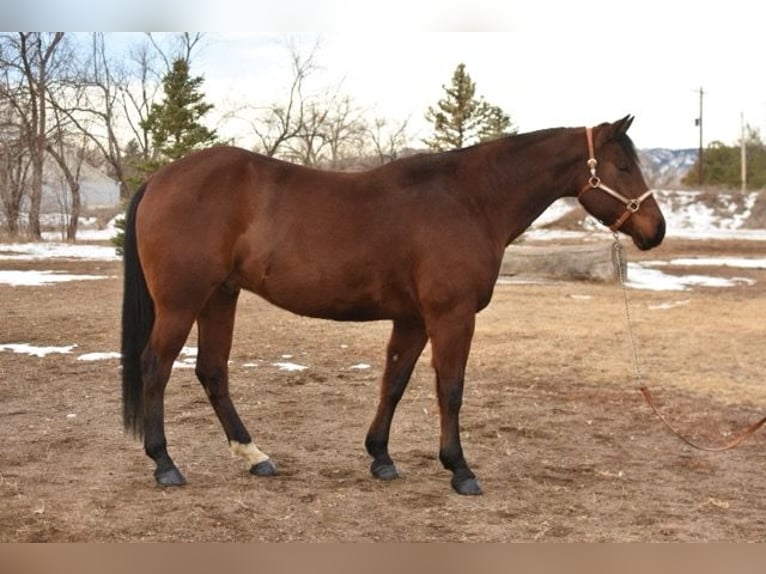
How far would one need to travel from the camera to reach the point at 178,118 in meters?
5.52

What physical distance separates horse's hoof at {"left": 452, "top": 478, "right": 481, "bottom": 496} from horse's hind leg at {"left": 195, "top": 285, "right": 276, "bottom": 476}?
83 centimetres

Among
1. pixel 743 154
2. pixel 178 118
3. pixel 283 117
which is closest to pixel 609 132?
pixel 283 117

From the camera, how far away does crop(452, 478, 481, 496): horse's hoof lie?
3.22m

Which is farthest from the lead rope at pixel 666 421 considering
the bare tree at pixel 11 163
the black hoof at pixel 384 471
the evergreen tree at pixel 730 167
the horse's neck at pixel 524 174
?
the bare tree at pixel 11 163

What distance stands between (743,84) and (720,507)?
3.26 metres

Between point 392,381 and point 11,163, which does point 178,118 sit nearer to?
point 11,163

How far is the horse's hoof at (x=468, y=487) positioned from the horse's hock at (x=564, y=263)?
657 cm

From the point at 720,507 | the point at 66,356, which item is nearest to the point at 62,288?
the point at 66,356

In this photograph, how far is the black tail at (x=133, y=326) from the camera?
131 inches

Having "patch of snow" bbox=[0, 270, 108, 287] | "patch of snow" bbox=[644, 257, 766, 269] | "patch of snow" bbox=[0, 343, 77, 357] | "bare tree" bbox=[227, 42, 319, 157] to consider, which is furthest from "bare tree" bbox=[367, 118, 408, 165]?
"patch of snow" bbox=[644, 257, 766, 269]

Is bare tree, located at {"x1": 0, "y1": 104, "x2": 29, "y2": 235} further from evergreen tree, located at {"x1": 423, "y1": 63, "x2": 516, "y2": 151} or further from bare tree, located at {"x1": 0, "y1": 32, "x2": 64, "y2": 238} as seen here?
evergreen tree, located at {"x1": 423, "y1": 63, "x2": 516, "y2": 151}

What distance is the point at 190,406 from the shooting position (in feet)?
15.3

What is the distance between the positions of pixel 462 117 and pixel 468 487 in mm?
3567
